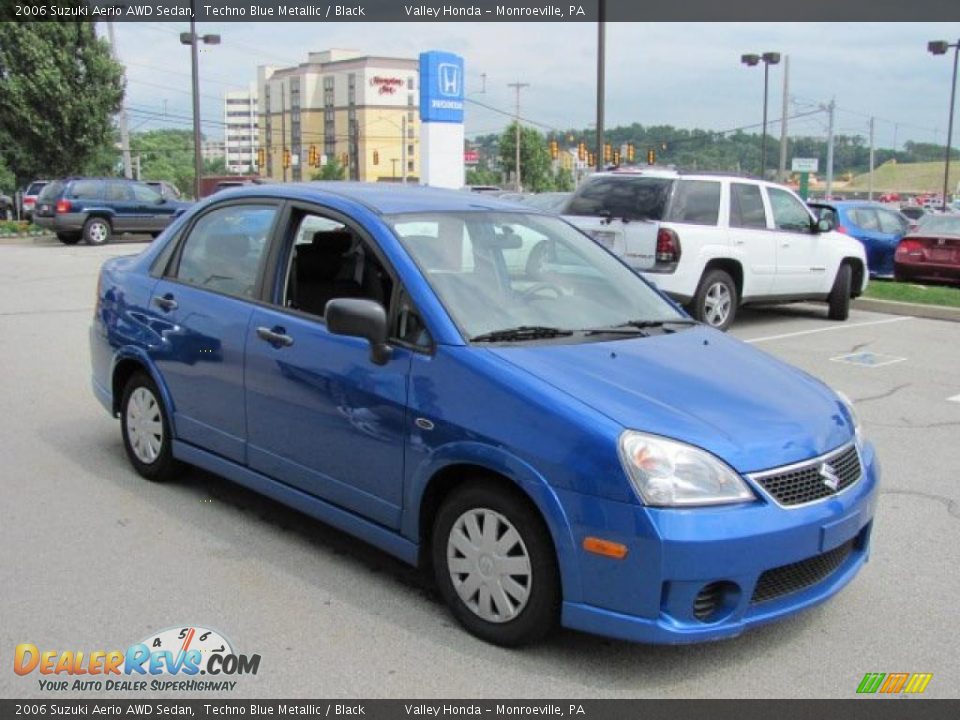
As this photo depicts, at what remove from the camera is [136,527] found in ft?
16.1

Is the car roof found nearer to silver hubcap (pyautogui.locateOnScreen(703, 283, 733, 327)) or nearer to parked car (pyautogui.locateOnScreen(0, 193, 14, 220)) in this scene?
silver hubcap (pyautogui.locateOnScreen(703, 283, 733, 327))

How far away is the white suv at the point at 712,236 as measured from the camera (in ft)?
35.2

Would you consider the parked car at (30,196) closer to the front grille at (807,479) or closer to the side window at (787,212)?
the side window at (787,212)

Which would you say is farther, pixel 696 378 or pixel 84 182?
pixel 84 182

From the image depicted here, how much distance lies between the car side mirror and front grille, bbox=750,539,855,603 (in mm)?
1686

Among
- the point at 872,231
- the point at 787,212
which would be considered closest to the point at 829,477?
the point at 787,212

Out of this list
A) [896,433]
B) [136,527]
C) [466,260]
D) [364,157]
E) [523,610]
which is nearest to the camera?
[523,610]

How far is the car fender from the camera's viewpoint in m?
3.37

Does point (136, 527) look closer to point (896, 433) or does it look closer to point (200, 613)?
point (200, 613)

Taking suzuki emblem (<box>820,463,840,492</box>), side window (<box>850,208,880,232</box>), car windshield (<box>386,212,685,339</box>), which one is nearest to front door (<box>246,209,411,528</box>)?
car windshield (<box>386,212,685,339</box>)

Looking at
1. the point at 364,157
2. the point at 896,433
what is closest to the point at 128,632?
the point at 896,433

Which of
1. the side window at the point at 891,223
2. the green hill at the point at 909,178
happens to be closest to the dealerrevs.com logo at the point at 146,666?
the side window at the point at 891,223

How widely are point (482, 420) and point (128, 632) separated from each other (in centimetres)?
161

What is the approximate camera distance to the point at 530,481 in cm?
342
